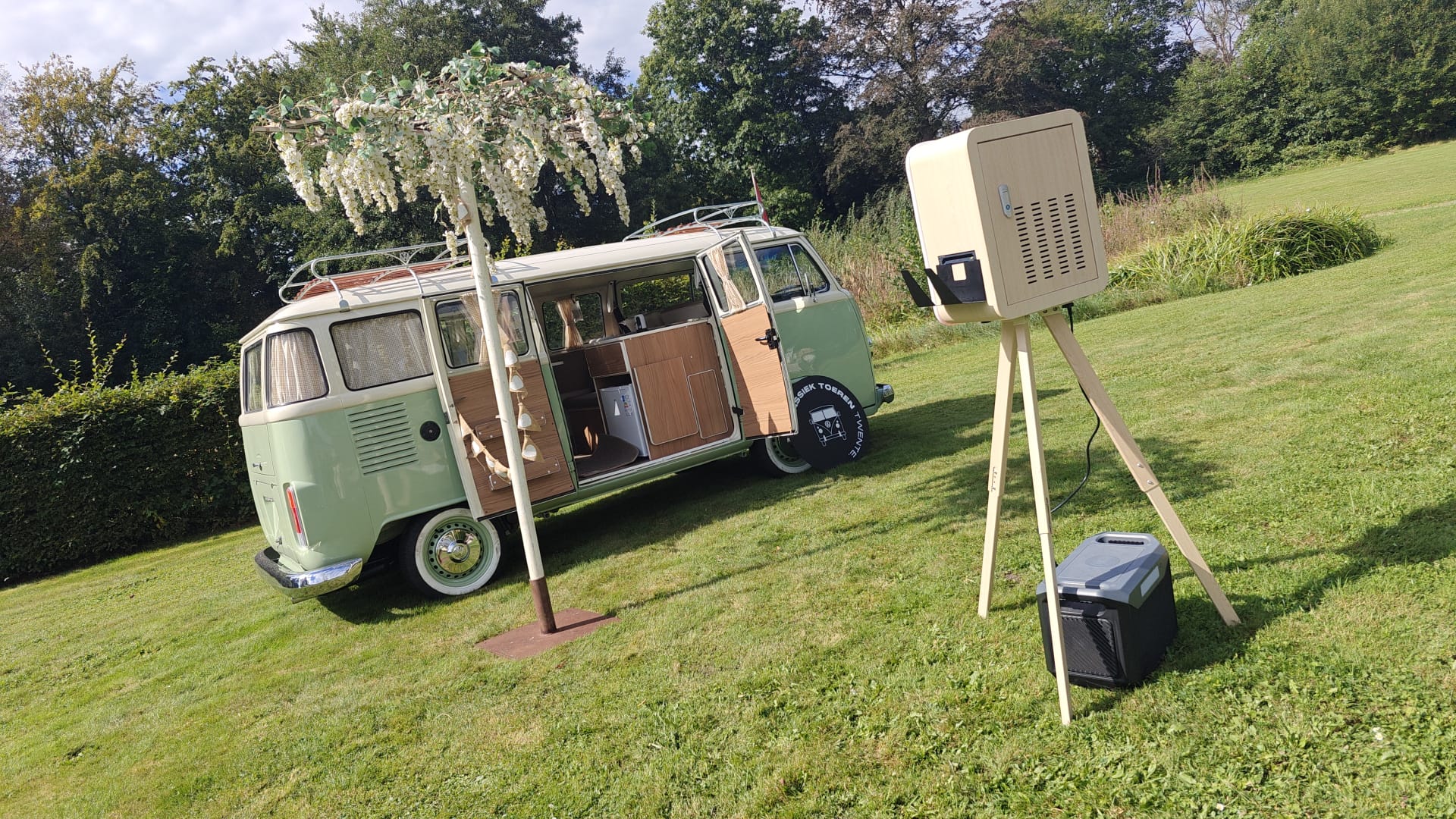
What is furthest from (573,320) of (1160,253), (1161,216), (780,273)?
(1161,216)

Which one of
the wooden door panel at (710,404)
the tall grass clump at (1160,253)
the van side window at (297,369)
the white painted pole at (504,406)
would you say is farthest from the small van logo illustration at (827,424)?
the tall grass clump at (1160,253)

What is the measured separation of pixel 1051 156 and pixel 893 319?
13.6m

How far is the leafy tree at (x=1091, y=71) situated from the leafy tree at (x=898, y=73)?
3.99ft

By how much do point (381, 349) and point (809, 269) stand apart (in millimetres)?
4114

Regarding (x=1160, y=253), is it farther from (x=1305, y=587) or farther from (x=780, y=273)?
(x=1305, y=587)

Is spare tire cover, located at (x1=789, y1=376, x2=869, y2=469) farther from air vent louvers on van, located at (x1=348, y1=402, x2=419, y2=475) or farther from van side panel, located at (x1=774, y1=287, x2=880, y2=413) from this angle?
air vent louvers on van, located at (x1=348, y1=402, x2=419, y2=475)

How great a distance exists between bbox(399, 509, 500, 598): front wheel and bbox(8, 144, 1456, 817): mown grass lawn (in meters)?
0.22

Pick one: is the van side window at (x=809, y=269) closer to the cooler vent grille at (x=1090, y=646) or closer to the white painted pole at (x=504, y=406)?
the white painted pole at (x=504, y=406)

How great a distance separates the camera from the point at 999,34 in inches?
1526

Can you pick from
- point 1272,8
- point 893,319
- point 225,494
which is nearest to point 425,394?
point 225,494

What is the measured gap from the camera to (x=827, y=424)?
8.16 metres

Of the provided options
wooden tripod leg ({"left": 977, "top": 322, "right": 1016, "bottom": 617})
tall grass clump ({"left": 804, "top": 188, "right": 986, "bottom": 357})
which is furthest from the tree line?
wooden tripod leg ({"left": 977, "top": 322, "right": 1016, "bottom": 617})

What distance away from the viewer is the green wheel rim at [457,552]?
6.92 metres

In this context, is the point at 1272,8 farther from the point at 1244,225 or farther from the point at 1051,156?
the point at 1051,156
